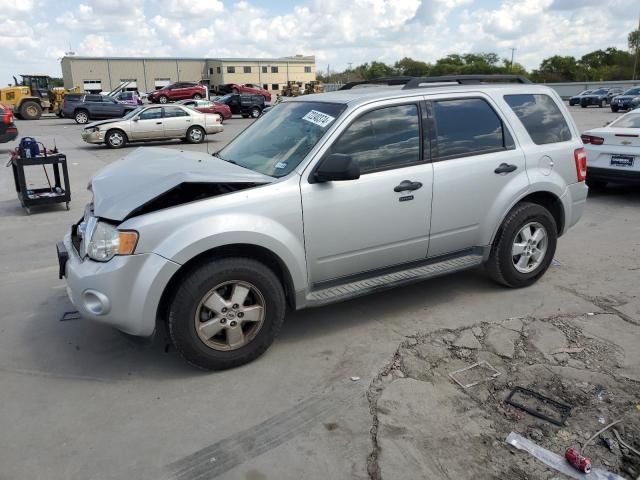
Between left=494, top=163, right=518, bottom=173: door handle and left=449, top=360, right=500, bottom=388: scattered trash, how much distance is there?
1.70 meters

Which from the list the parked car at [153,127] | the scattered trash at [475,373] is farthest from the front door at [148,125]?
the scattered trash at [475,373]

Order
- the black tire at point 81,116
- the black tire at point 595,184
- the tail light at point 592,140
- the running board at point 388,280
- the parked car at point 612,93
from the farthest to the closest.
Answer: the parked car at point 612,93 < the black tire at point 81,116 < the black tire at point 595,184 < the tail light at point 592,140 < the running board at point 388,280

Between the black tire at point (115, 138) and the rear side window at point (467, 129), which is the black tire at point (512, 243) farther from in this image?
the black tire at point (115, 138)

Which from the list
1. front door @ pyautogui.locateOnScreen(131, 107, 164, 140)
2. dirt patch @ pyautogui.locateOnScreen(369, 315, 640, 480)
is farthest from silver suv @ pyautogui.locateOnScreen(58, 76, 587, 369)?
front door @ pyautogui.locateOnScreen(131, 107, 164, 140)

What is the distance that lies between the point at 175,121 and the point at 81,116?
13.3 m

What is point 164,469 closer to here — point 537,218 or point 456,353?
point 456,353

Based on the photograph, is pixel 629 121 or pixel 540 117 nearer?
pixel 540 117

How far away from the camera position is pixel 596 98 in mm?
44031

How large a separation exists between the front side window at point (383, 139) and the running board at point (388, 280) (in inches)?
34.2

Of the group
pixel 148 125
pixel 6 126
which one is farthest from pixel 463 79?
pixel 148 125

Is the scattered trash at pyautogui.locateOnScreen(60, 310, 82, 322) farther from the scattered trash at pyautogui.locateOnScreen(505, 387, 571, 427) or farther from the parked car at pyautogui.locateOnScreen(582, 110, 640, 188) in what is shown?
the parked car at pyautogui.locateOnScreen(582, 110, 640, 188)

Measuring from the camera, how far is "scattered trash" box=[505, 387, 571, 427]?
3168 mm

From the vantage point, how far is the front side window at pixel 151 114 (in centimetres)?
1839

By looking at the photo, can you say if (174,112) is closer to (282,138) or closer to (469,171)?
(282,138)
